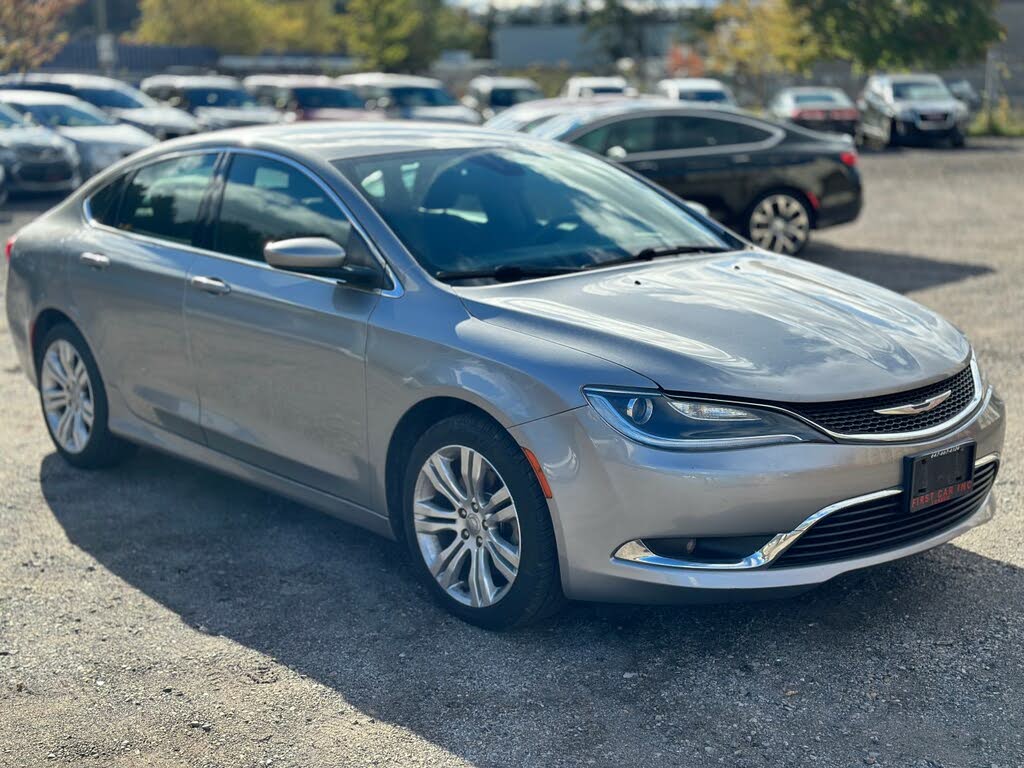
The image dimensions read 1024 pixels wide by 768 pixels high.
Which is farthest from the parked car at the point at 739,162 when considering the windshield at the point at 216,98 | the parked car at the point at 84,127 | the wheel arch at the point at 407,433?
the windshield at the point at 216,98

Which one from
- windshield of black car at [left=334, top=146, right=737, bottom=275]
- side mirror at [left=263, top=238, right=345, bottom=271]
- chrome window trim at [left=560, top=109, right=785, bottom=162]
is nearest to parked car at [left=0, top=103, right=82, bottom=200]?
chrome window trim at [left=560, top=109, right=785, bottom=162]

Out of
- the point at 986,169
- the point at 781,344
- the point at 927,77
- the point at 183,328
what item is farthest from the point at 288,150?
the point at 927,77

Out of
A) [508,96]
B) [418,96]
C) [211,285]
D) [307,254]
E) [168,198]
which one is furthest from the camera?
[508,96]

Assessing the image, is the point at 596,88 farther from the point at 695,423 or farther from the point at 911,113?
the point at 695,423

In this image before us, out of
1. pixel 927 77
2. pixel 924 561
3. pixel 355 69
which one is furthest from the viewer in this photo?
pixel 355 69

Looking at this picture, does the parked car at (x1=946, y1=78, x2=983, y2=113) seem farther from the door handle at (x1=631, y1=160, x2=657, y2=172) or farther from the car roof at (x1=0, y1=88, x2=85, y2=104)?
the door handle at (x1=631, y1=160, x2=657, y2=172)

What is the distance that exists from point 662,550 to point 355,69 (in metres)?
50.1

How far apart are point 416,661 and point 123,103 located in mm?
22112

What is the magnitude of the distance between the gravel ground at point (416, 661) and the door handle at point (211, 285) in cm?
102

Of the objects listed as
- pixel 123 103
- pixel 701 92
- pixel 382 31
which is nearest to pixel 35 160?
pixel 123 103

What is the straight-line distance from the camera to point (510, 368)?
4.17 meters

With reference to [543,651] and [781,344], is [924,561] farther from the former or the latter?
[543,651]

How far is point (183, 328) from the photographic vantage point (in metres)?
5.47

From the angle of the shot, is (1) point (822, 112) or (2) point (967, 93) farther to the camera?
(2) point (967, 93)
